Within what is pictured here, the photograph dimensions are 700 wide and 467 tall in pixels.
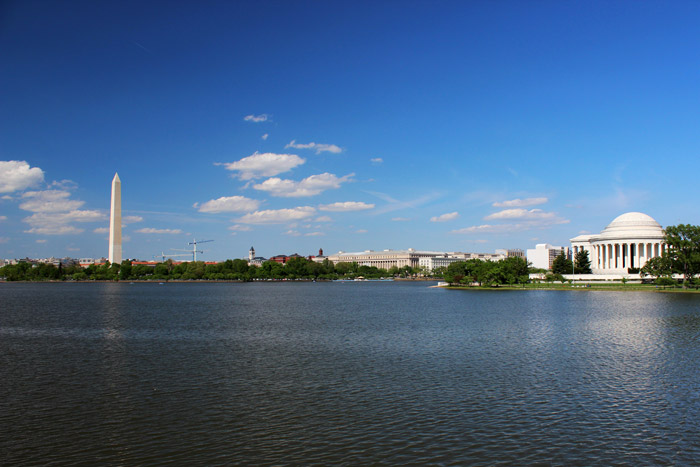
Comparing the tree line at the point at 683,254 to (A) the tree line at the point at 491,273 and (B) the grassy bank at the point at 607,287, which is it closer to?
(B) the grassy bank at the point at 607,287

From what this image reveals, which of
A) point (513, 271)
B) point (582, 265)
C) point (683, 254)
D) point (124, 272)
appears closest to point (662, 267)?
point (683, 254)

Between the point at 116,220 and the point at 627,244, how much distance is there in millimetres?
123524

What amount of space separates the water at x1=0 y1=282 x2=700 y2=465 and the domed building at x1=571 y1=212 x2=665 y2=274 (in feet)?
335

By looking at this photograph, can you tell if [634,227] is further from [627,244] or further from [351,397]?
[351,397]

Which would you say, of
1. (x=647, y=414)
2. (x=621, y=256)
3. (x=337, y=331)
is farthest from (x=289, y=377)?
(x=621, y=256)

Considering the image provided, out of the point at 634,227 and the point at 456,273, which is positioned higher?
the point at 634,227

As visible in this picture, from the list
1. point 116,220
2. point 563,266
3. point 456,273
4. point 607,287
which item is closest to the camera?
point 607,287

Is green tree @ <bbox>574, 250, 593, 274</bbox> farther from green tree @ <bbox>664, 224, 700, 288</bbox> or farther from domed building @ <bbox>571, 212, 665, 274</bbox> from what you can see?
green tree @ <bbox>664, 224, 700, 288</bbox>

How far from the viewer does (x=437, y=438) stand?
1366 cm

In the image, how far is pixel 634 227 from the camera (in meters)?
129

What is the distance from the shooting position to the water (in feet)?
42.3

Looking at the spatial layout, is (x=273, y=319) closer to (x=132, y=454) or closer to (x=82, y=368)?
(x=82, y=368)

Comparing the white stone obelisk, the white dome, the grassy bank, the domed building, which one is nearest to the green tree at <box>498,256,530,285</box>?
the grassy bank

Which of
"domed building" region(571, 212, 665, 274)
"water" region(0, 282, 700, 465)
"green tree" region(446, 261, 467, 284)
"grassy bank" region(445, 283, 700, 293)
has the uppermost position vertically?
"domed building" region(571, 212, 665, 274)
